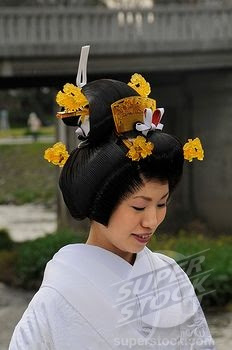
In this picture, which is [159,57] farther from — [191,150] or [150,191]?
[150,191]

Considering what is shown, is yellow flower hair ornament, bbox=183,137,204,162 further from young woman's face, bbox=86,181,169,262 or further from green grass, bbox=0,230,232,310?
green grass, bbox=0,230,232,310

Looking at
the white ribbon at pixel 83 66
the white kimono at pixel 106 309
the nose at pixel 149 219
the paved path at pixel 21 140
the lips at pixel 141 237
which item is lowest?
the paved path at pixel 21 140

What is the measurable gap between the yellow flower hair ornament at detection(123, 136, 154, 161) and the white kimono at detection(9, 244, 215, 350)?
358 millimetres

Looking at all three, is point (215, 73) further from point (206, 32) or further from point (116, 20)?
point (116, 20)

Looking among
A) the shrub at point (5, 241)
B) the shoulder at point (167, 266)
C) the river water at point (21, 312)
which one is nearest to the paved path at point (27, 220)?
the river water at point (21, 312)

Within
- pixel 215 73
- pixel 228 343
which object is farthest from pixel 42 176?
pixel 228 343

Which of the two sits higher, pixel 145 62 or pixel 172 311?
pixel 172 311

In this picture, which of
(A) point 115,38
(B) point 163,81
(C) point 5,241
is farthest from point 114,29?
(C) point 5,241

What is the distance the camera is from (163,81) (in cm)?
1694

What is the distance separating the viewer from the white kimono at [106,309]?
2.49 meters

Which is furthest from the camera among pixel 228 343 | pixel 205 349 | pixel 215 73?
→ pixel 215 73

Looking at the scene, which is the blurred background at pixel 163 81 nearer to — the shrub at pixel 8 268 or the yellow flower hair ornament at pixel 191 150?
the shrub at pixel 8 268

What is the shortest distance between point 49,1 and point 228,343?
35.8 meters

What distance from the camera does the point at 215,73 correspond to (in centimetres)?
1569
